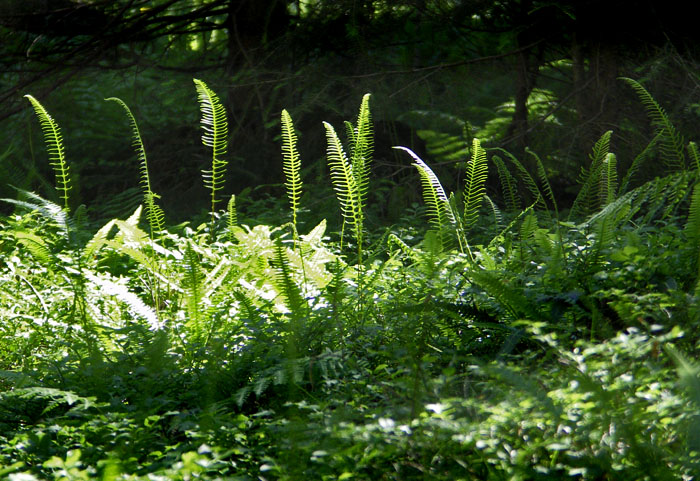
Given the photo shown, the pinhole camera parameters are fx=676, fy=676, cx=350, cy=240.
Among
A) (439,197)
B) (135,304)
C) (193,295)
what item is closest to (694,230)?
(439,197)

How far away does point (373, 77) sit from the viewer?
19.2 feet

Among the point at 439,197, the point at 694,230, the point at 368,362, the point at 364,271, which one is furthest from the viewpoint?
the point at 439,197

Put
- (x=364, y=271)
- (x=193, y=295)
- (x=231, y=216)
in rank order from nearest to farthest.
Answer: (x=193, y=295) → (x=364, y=271) → (x=231, y=216)

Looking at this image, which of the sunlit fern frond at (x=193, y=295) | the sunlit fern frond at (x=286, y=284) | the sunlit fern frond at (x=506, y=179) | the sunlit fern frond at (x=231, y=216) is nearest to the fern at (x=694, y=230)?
the sunlit fern frond at (x=506, y=179)

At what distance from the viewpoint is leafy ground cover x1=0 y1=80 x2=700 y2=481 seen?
1747 mm

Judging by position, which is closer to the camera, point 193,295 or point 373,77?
point 193,295

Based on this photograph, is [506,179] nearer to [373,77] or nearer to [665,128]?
[665,128]

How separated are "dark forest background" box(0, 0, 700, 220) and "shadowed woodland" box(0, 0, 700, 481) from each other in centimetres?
3

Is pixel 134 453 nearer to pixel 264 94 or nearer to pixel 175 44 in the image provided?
pixel 264 94

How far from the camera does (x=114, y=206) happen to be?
645 centimetres

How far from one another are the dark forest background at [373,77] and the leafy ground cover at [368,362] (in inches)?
65.1

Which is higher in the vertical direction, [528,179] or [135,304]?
[528,179]

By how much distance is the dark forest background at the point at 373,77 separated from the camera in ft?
17.3

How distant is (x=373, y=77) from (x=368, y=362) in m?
3.77
